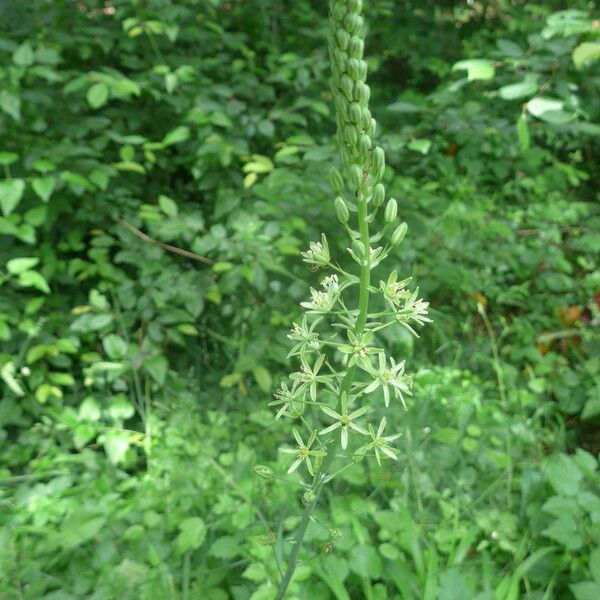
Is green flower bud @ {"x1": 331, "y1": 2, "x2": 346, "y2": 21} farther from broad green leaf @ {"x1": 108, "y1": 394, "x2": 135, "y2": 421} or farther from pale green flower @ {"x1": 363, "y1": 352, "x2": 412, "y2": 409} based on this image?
broad green leaf @ {"x1": 108, "y1": 394, "x2": 135, "y2": 421}

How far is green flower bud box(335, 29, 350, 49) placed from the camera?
3.94 ft

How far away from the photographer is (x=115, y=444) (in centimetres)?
275

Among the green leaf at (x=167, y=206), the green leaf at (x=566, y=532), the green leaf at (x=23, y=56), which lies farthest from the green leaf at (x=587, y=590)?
the green leaf at (x=23, y=56)

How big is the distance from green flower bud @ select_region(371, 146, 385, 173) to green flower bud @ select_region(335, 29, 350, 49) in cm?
22

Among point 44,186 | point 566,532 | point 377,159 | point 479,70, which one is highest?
point 377,159

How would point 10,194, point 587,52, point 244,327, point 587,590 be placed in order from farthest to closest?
1. point 244,327
2. point 10,194
3. point 587,52
4. point 587,590

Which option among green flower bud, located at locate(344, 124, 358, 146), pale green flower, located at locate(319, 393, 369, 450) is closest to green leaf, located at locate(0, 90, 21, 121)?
green flower bud, located at locate(344, 124, 358, 146)

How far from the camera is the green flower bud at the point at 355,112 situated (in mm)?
1229

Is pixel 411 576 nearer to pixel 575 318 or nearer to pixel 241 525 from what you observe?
pixel 241 525

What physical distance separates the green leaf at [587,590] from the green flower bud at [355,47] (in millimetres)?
1720

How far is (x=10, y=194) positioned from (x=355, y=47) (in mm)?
2026

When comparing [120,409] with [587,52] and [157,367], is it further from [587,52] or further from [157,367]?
[587,52]

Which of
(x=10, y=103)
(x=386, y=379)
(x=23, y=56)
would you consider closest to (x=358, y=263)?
(x=386, y=379)

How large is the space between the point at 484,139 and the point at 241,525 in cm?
249
